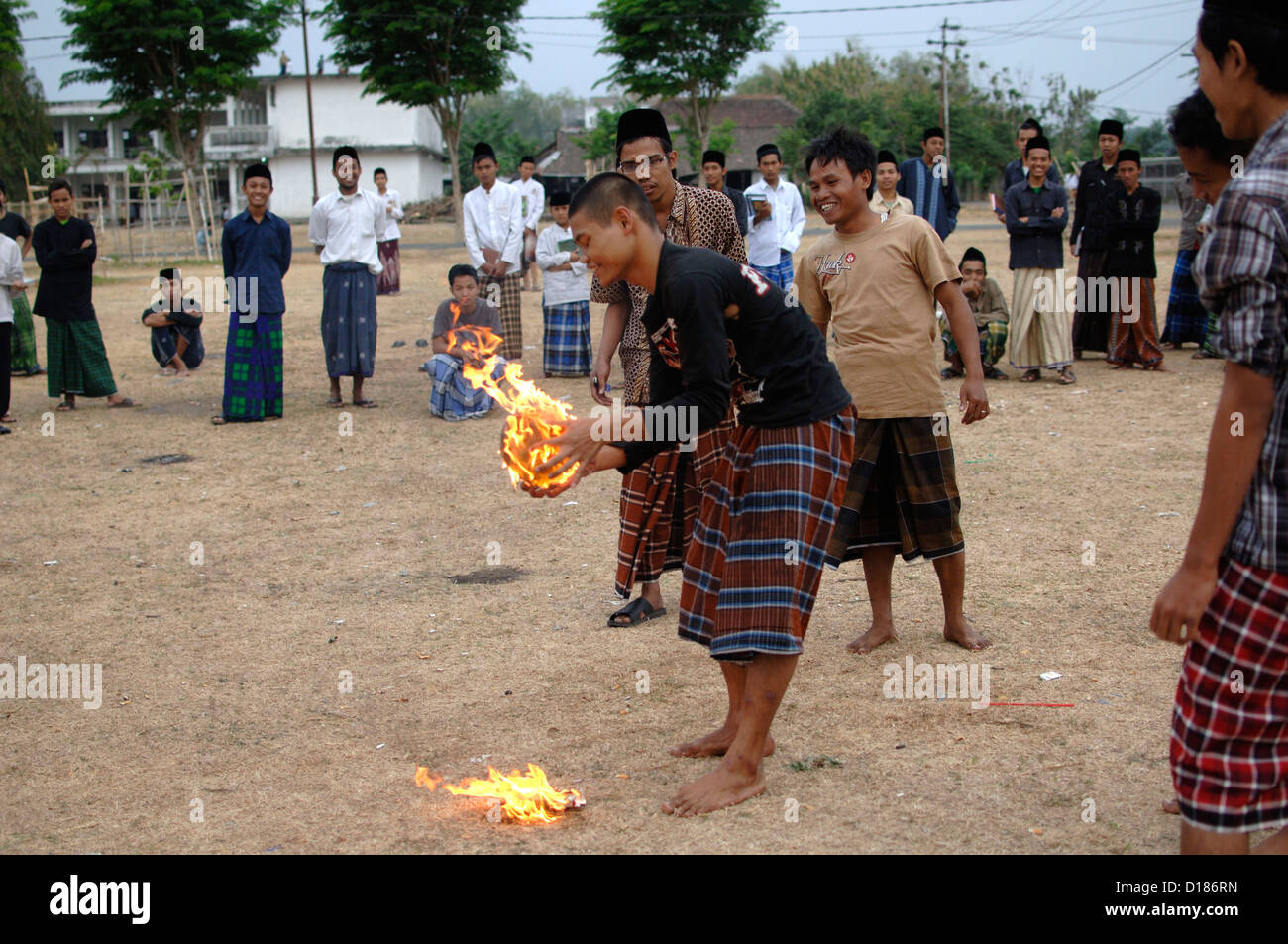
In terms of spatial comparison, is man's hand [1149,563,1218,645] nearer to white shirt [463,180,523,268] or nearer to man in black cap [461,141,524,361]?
man in black cap [461,141,524,361]

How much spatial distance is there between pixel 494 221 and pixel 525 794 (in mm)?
9142

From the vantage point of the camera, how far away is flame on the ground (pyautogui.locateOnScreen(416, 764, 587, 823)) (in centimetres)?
358

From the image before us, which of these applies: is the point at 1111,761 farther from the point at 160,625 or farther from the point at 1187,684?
the point at 160,625

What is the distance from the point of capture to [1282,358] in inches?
90.0

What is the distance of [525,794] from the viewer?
3.60 meters

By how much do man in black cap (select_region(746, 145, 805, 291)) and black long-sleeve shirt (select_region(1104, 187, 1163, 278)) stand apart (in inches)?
119

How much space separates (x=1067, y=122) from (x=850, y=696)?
5808 cm

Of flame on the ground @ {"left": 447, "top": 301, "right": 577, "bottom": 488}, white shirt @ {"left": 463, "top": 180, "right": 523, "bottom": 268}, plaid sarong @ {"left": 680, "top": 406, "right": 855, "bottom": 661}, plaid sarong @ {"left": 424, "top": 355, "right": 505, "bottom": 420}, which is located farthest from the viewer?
white shirt @ {"left": 463, "top": 180, "right": 523, "bottom": 268}

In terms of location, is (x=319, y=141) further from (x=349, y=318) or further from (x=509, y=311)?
(x=349, y=318)

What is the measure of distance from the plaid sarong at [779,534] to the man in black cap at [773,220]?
321 inches

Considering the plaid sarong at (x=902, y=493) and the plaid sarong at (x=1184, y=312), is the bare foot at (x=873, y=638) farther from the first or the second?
the plaid sarong at (x=1184, y=312)

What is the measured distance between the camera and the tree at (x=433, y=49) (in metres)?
36.2

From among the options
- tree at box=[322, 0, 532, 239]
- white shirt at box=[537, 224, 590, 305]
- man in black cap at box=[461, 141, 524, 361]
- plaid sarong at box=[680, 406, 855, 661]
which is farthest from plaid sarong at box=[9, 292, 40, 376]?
tree at box=[322, 0, 532, 239]

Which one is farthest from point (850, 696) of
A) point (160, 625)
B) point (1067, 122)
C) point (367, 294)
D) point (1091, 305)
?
point (1067, 122)
